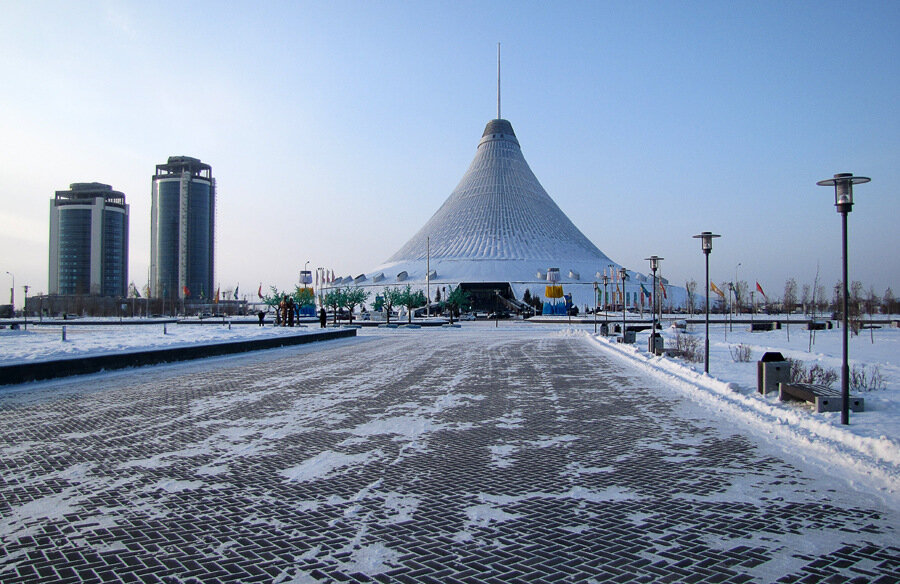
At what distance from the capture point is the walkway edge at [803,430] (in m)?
4.52

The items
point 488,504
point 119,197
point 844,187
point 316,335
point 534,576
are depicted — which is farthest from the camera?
point 119,197

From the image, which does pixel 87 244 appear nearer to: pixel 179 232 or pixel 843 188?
pixel 179 232

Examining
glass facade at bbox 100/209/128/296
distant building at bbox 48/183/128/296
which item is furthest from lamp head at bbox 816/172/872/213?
glass facade at bbox 100/209/128/296

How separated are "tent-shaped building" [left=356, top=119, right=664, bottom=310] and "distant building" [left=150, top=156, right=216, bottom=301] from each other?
36851mm

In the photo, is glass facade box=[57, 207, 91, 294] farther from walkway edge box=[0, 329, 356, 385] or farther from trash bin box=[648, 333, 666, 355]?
trash bin box=[648, 333, 666, 355]

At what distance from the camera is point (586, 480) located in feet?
14.0

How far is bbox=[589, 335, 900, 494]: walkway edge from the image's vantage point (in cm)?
452

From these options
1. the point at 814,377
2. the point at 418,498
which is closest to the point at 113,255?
the point at 814,377

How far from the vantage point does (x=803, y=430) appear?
5773mm

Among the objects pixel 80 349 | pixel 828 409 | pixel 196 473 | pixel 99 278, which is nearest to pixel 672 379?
pixel 828 409

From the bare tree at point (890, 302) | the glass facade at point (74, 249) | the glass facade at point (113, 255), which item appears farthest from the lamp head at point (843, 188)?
the glass facade at point (113, 255)

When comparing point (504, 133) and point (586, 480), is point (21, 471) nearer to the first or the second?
point (586, 480)

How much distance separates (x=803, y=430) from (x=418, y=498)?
3901mm

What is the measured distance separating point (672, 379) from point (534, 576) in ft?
25.7
